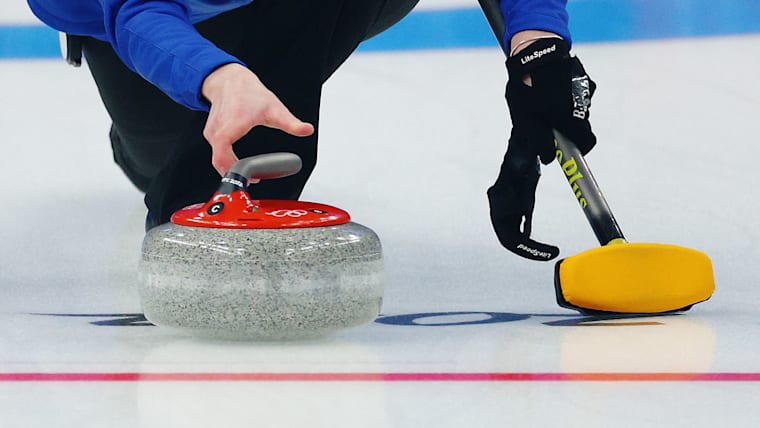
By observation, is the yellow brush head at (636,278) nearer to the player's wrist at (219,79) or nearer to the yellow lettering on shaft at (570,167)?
the yellow lettering on shaft at (570,167)

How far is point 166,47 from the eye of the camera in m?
1.10

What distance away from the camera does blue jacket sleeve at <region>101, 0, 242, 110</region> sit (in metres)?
1.08

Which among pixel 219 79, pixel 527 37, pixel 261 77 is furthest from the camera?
pixel 261 77

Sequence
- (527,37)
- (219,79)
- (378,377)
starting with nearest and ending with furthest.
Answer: (378,377), (219,79), (527,37)

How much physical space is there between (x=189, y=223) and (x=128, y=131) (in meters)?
0.71

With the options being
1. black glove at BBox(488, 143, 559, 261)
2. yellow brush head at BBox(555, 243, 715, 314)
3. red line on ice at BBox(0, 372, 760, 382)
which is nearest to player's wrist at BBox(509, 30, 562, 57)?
black glove at BBox(488, 143, 559, 261)

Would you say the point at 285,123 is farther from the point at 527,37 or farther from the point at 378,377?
the point at 527,37

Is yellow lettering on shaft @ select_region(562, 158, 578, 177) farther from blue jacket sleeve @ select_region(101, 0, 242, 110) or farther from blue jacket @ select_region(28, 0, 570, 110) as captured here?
blue jacket sleeve @ select_region(101, 0, 242, 110)

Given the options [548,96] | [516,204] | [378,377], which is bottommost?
[378,377]

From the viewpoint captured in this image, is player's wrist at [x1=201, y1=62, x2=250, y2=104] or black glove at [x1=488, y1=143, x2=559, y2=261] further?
black glove at [x1=488, y1=143, x2=559, y2=261]

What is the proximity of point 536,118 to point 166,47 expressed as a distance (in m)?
0.39

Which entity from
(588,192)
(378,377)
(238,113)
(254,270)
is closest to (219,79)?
(238,113)

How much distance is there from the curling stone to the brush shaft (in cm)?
28

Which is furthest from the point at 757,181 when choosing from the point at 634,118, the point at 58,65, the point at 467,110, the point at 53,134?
the point at 58,65
